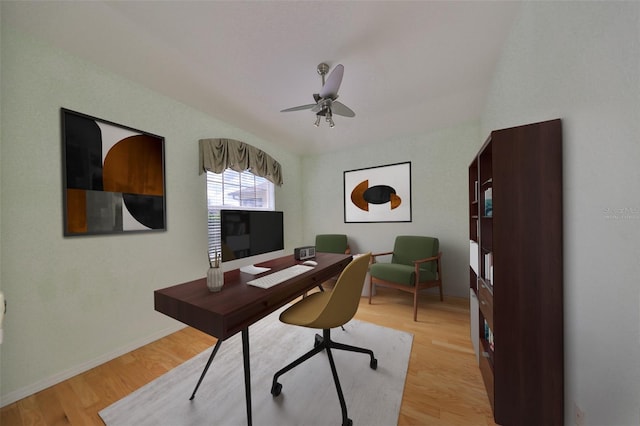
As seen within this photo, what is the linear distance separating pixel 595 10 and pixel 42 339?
3503 mm

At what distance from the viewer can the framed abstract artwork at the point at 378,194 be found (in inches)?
136

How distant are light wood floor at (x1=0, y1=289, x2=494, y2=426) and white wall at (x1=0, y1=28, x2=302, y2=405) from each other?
6.0 inches

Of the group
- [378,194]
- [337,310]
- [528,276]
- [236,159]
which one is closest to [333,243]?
[378,194]

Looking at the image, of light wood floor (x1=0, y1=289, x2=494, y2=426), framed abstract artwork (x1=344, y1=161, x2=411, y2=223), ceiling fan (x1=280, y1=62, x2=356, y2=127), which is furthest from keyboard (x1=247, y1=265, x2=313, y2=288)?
framed abstract artwork (x1=344, y1=161, x2=411, y2=223)

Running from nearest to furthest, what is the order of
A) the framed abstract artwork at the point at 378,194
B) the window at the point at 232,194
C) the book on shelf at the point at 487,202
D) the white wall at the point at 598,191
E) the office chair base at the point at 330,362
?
the white wall at the point at 598,191, the office chair base at the point at 330,362, the book on shelf at the point at 487,202, the window at the point at 232,194, the framed abstract artwork at the point at 378,194

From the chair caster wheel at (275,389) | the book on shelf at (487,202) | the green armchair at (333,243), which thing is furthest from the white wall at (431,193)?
the chair caster wheel at (275,389)

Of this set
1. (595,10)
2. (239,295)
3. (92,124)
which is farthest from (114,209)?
(595,10)

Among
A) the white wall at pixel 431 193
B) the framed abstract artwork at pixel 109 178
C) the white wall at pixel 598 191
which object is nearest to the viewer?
the white wall at pixel 598 191

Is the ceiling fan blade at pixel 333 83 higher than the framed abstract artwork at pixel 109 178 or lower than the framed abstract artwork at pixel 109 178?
higher

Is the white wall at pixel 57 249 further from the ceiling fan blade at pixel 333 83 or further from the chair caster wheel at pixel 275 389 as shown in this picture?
the ceiling fan blade at pixel 333 83

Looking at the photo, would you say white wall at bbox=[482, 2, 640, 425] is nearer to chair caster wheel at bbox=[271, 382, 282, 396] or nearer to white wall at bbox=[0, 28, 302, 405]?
chair caster wheel at bbox=[271, 382, 282, 396]

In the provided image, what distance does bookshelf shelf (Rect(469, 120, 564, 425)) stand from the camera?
1.05 metres

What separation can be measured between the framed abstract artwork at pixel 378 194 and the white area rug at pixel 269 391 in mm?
1951

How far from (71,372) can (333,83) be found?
2.93 meters
